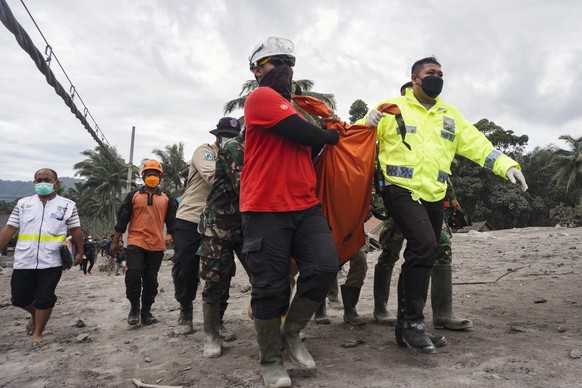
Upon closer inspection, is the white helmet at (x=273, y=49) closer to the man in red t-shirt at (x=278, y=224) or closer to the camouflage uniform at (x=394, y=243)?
the man in red t-shirt at (x=278, y=224)

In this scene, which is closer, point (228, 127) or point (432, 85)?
point (432, 85)

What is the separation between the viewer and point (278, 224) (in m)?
2.80

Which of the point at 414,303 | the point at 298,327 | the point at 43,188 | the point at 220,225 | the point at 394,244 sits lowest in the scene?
the point at 298,327

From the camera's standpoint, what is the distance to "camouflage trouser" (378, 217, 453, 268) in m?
3.95

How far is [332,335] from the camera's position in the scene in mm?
3881

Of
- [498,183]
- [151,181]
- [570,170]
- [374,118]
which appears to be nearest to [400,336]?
[374,118]

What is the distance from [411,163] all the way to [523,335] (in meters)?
1.63

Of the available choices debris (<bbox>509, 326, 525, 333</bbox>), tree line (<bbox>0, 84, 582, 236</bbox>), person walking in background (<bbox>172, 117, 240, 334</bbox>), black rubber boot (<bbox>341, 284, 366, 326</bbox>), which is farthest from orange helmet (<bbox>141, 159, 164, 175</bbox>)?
tree line (<bbox>0, 84, 582, 236</bbox>)

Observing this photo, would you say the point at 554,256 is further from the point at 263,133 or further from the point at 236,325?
the point at 263,133

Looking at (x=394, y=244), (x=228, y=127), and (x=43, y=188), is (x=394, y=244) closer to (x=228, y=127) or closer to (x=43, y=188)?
(x=228, y=127)

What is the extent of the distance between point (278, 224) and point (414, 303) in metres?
1.19

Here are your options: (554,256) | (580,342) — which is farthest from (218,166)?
(554,256)

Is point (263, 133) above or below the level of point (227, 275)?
above

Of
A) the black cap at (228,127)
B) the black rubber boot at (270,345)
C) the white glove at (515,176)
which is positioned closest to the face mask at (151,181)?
the black cap at (228,127)
